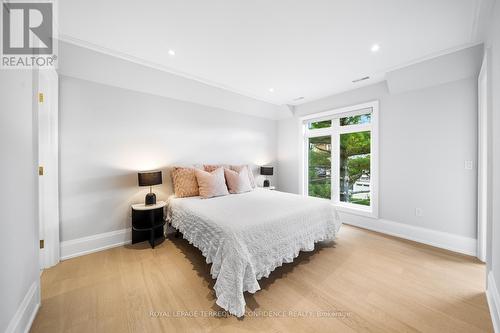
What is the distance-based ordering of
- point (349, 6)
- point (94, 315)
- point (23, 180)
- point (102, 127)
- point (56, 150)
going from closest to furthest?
point (23, 180) → point (94, 315) → point (349, 6) → point (56, 150) → point (102, 127)

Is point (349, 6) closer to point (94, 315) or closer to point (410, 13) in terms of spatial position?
point (410, 13)

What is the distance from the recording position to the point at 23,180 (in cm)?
137

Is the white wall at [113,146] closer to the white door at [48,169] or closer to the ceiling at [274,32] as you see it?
the white door at [48,169]

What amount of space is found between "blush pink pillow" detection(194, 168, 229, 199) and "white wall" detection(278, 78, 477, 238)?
2.76 m

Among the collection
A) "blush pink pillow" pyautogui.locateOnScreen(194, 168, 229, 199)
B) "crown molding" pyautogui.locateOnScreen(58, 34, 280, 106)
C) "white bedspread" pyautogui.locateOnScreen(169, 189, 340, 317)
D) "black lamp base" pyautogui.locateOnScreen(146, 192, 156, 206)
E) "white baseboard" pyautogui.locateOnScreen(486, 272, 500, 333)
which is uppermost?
"crown molding" pyautogui.locateOnScreen(58, 34, 280, 106)

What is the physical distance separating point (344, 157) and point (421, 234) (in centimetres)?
174

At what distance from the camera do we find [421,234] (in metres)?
2.82

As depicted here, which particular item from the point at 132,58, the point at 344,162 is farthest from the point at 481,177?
the point at 132,58

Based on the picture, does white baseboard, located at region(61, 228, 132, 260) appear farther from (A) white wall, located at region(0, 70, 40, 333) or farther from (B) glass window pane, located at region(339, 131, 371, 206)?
(B) glass window pane, located at region(339, 131, 371, 206)

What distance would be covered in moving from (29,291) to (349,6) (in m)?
3.49

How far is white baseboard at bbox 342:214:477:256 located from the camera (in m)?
2.49

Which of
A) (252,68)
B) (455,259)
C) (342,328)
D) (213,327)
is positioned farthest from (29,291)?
(455,259)

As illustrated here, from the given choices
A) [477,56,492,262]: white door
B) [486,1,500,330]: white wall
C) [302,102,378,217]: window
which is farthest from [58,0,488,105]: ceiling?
[302,102,378,217]: window

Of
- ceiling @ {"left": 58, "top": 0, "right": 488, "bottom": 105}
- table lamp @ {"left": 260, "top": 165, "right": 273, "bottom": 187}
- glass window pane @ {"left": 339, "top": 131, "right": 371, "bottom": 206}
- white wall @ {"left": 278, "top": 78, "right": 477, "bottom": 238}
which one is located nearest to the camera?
ceiling @ {"left": 58, "top": 0, "right": 488, "bottom": 105}
